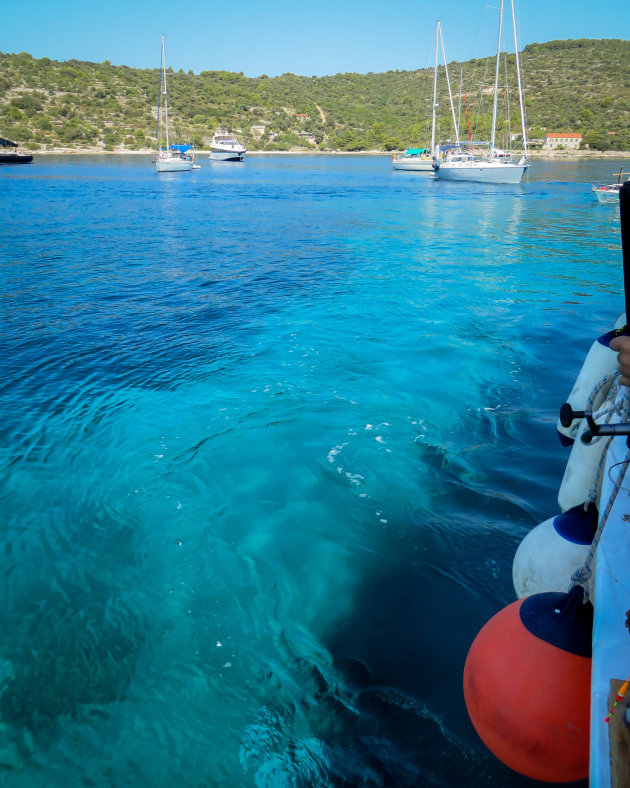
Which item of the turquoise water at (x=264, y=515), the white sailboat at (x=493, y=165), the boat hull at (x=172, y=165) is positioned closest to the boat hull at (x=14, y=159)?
the boat hull at (x=172, y=165)

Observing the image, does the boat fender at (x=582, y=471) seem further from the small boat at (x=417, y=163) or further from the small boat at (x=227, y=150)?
the small boat at (x=227, y=150)

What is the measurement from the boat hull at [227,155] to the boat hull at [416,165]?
1041 inches

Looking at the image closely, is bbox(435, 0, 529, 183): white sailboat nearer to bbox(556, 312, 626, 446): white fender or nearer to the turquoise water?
the turquoise water

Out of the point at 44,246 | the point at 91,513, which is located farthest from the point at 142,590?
the point at 44,246

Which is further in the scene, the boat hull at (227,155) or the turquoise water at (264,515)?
the boat hull at (227,155)

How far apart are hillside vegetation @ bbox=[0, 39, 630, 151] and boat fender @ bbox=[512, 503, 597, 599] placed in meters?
82.3

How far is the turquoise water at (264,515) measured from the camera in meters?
3.18

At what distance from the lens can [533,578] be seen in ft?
9.62

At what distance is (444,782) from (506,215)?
27.9m

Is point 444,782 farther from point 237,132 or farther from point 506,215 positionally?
point 237,132

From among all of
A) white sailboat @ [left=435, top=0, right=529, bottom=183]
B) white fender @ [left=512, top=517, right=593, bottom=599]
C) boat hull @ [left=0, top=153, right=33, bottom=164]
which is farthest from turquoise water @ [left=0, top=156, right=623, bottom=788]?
boat hull @ [left=0, top=153, right=33, bottom=164]

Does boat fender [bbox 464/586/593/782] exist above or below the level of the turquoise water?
above

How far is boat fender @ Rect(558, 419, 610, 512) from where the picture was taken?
3.26 metres

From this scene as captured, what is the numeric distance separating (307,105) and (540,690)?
553 ft
